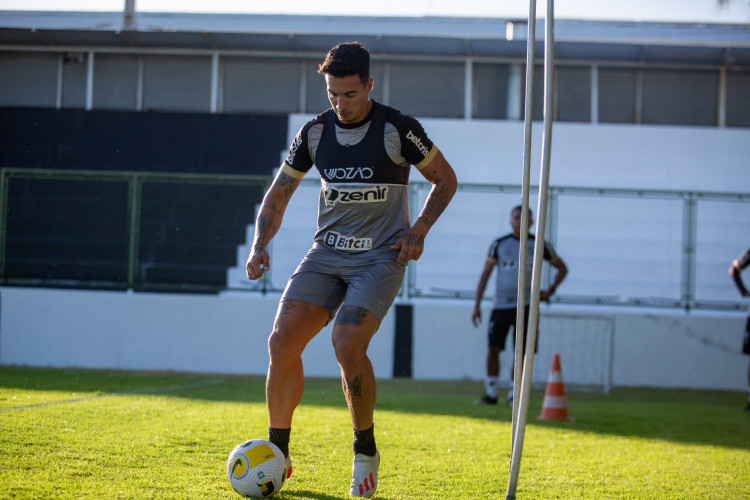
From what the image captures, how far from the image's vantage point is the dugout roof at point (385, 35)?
48.3ft

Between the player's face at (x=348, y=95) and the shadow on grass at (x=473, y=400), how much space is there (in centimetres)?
328

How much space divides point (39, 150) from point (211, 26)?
150 inches

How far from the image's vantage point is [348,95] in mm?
3596

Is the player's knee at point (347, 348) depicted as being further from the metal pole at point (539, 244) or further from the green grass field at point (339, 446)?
the metal pole at point (539, 244)

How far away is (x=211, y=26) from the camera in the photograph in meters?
15.3

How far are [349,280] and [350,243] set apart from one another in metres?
0.17

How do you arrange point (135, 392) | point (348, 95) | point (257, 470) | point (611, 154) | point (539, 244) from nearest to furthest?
point (539, 244), point (257, 470), point (348, 95), point (135, 392), point (611, 154)

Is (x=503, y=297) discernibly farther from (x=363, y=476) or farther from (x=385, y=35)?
(x=385, y=35)

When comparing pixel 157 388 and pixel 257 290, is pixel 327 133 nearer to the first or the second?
pixel 157 388

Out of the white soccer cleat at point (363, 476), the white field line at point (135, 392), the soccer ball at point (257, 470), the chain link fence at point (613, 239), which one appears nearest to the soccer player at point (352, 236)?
the white soccer cleat at point (363, 476)

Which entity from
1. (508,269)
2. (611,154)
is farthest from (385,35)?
(508,269)

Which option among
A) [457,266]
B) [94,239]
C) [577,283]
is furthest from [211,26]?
[577,283]

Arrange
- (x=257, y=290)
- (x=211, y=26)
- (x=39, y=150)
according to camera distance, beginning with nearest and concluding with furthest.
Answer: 1. (x=257, y=290)
2. (x=39, y=150)
3. (x=211, y=26)

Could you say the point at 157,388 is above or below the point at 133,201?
below
